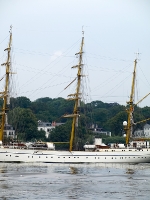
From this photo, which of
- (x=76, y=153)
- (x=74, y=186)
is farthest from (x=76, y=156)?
(x=74, y=186)

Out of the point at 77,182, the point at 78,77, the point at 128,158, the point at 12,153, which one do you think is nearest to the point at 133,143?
the point at 128,158

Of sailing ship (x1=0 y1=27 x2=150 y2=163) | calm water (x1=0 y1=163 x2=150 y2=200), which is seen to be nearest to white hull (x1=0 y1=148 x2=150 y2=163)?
sailing ship (x1=0 y1=27 x2=150 y2=163)

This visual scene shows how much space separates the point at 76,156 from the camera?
412 ft

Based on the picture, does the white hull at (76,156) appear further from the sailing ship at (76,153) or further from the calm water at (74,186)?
the calm water at (74,186)

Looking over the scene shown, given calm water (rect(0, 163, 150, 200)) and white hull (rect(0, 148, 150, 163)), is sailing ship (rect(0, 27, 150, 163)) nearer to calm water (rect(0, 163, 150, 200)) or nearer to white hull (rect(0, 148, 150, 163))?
white hull (rect(0, 148, 150, 163))

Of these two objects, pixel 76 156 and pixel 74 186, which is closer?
pixel 74 186

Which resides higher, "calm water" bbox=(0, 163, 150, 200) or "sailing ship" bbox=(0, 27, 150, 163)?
"sailing ship" bbox=(0, 27, 150, 163)

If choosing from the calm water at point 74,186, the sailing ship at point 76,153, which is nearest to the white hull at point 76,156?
the sailing ship at point 76,153

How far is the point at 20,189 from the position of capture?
67.6 m

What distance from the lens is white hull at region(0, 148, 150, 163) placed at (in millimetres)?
121375

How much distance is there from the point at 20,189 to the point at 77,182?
Result: 1017cm

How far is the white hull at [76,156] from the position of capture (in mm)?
121375

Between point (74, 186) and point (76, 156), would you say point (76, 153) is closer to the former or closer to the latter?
point (76, 156)

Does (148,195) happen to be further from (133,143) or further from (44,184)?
(133,143)
